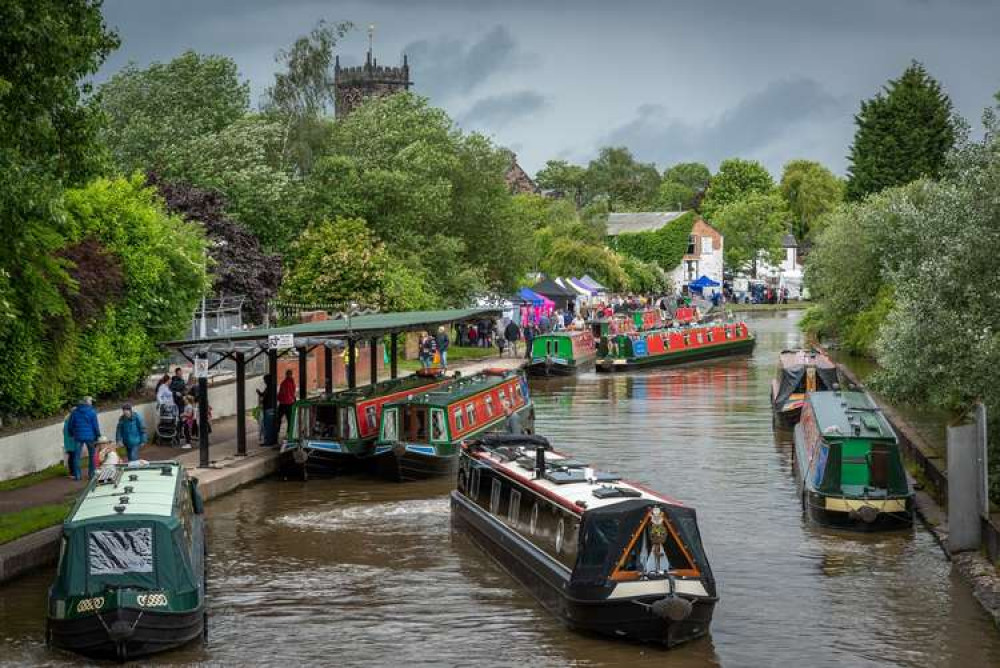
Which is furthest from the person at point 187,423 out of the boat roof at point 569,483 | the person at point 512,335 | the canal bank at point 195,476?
the person at point 512,335

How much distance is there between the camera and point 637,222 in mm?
124125

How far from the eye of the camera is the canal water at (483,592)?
1800cm

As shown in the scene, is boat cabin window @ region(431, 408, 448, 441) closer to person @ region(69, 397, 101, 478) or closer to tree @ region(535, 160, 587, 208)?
person @ region(69, 397, 101, 478)

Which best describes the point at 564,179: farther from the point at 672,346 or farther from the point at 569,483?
the point at 569,483

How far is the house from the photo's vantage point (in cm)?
12194

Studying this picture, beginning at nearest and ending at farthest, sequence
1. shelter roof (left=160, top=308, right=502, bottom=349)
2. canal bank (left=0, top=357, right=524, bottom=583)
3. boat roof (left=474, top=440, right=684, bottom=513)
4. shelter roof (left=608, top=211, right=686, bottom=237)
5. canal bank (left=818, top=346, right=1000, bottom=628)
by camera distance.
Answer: boat roof (left=474, top=440, right=684, bottom=513) < canal bank (left=818, top=346, right=1000, bottom=628) < canal bank (left=0, top=357, right=524, bottom=583) < shelter roof (left=160, top=308, right=502, bottom=349) < shelter roof (left=608, top=211, right=686, bottom=237)

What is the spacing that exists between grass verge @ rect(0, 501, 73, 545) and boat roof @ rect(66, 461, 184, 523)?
2430 millimetres

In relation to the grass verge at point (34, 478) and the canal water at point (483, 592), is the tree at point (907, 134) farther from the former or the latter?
the grass verge at point (34, 478)

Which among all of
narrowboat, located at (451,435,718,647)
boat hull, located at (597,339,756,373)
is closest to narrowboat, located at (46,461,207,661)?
narrowboat, located at (451,435,718,647)

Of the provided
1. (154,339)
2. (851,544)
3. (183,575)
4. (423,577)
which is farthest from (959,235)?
(154,339)

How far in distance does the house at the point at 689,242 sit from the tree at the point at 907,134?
140 ft

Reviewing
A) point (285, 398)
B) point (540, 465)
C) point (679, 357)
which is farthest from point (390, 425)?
point (679, 357)

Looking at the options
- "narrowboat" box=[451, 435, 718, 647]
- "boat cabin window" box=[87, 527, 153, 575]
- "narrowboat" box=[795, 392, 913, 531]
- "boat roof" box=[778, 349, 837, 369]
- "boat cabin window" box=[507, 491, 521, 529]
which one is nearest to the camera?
"boat cabin window" box=[87, 527, 153, 575]

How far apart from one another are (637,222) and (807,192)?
3797cm
